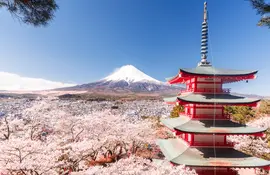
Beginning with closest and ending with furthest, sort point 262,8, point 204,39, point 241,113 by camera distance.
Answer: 1. point 262,8
2. point 204,39
3. point 241,113

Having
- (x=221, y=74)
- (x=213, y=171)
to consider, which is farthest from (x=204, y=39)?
(x=213, y=171)

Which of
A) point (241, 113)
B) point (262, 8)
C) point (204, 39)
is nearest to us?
point (262, 8)

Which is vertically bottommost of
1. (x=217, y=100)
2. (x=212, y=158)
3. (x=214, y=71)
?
(x=212, y=158)

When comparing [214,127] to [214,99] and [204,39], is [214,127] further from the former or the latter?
[204,39]

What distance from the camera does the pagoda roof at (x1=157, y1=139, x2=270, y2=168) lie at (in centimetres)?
811

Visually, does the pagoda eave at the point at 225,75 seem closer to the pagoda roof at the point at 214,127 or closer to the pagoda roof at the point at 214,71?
the pagoda roof at the point at 214,71

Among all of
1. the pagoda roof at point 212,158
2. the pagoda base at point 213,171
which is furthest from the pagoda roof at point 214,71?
the pagoda base at point 213,171

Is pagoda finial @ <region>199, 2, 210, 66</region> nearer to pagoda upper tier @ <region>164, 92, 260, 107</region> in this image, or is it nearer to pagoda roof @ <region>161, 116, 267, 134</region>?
pagoda upper tier @ <region>164, 92, 260, 107</region>

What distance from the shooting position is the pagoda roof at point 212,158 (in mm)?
8109

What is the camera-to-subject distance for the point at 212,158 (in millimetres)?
8406

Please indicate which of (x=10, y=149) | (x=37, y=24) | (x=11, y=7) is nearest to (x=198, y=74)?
(x=37, y=24)

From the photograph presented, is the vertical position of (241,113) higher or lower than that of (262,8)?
lower

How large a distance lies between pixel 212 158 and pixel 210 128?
44.2 inches

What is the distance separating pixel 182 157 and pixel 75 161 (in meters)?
5.62
